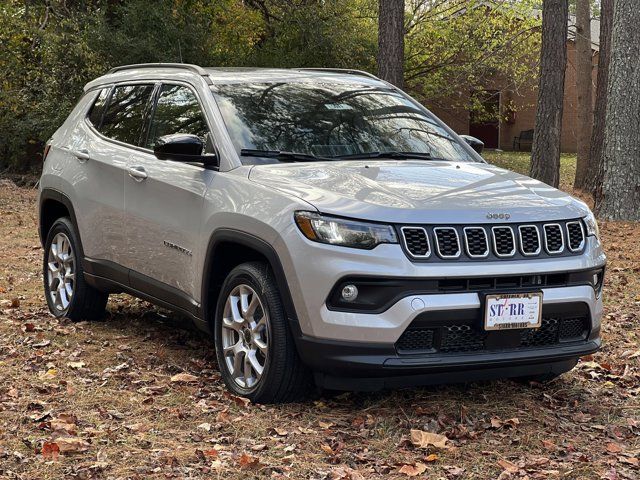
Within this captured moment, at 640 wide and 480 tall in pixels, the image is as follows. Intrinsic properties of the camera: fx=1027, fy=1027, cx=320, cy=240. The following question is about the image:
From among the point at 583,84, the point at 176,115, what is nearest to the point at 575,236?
the point at 176,115

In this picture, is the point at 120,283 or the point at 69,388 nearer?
the point at 69,388

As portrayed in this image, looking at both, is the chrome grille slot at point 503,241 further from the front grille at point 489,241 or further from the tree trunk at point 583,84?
the tree trunk at point 583,84

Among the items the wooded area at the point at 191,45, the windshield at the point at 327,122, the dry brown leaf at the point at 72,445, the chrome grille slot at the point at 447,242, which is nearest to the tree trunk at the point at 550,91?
the wooded area at the point at 191,45

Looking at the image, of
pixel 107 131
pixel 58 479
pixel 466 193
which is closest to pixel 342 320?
pixel 466 193

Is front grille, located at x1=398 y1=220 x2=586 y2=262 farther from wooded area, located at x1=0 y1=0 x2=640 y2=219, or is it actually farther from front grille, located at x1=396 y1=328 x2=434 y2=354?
wooded area, located at x1=0 y1=0 x2=640 y2=219

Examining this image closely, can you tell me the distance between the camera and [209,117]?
6219 mm

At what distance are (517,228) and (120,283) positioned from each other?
2995 mm

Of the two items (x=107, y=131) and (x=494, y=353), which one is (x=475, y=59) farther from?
(x=494, y=353)

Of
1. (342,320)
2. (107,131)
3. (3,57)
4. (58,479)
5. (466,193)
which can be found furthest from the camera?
(3,57)

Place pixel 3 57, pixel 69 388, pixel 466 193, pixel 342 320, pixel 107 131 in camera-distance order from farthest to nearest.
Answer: pixel 3 57 → pixel 107 131 → pixel 69 388 → pixel 466 193 → pixel 342 320

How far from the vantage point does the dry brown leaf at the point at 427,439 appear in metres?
4.99

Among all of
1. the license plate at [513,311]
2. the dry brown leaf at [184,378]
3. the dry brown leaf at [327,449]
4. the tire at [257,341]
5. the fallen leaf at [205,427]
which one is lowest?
the dry brown leaf at [184,378]

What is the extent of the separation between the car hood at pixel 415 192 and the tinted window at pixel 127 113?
162 cm

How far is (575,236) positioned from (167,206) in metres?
2.46
